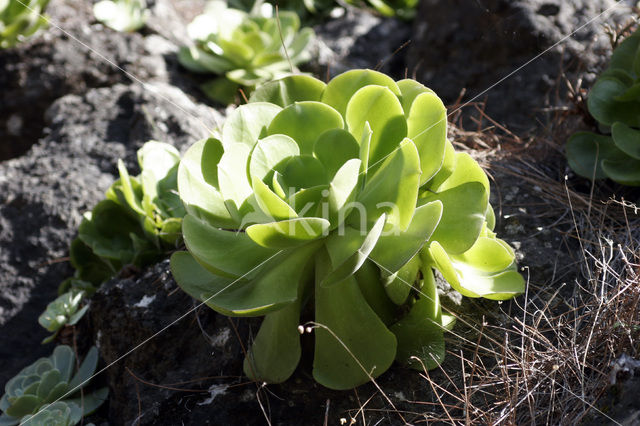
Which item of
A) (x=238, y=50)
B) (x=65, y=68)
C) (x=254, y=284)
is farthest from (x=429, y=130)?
(x=65, y=68)

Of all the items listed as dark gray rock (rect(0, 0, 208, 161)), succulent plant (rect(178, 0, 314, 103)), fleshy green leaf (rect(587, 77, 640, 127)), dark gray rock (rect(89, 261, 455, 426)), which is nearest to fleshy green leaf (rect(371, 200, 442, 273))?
dark gray rock (rect(89, 261, 455, 426))

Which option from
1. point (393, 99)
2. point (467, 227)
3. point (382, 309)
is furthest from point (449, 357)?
point (393, 99)

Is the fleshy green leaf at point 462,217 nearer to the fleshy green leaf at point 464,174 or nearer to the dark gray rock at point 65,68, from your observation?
the fleshy green leaf at point 464,174

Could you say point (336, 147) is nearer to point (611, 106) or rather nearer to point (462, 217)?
point (462, 217)

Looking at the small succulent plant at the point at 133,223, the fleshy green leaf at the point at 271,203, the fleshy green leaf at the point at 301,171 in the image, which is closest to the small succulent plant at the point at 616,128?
the fleshy green leaf at the point at 301,171

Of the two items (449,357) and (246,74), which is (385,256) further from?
(246,74)

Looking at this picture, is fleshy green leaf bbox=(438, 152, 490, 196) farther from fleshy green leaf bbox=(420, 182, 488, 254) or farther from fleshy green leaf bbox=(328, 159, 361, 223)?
fleshy green leaf bbox=(328, 159, 361, 223)
